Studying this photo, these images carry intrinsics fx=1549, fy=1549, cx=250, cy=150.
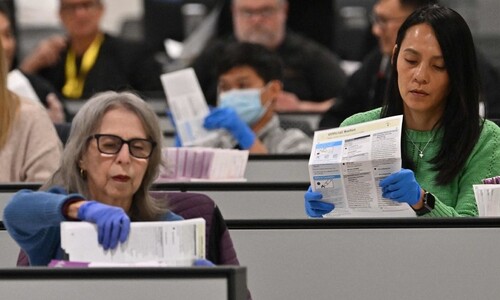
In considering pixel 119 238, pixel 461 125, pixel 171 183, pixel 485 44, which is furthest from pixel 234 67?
pixel 485 44

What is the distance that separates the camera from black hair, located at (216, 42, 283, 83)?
22.6 feet

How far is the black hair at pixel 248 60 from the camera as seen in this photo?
689cm

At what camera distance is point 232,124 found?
21.7 feet

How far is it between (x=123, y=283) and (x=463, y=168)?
57.8 inches

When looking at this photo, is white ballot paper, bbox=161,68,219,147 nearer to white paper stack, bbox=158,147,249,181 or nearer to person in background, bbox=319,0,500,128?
white paper stack, bbox=158,147,249,181

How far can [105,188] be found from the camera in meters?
4.14

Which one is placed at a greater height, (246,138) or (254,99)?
(254,99)

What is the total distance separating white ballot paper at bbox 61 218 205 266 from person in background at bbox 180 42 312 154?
9.90ft

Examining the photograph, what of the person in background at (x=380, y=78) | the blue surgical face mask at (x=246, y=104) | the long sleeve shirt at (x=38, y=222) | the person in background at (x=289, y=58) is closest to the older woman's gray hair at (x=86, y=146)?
the long sleeve shirt at (x=38, y=222)

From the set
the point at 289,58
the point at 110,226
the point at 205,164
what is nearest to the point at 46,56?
the point at 289,58

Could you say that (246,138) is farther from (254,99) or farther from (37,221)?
(37,221)

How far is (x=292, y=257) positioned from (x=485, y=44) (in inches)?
282

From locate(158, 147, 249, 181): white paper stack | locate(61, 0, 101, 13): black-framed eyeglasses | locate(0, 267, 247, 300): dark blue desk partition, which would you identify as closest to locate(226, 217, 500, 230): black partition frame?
locate(0, 267, 247, 300): dark blue desk partition

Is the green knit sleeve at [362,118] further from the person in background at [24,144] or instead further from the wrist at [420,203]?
the person in background at [24,144]
